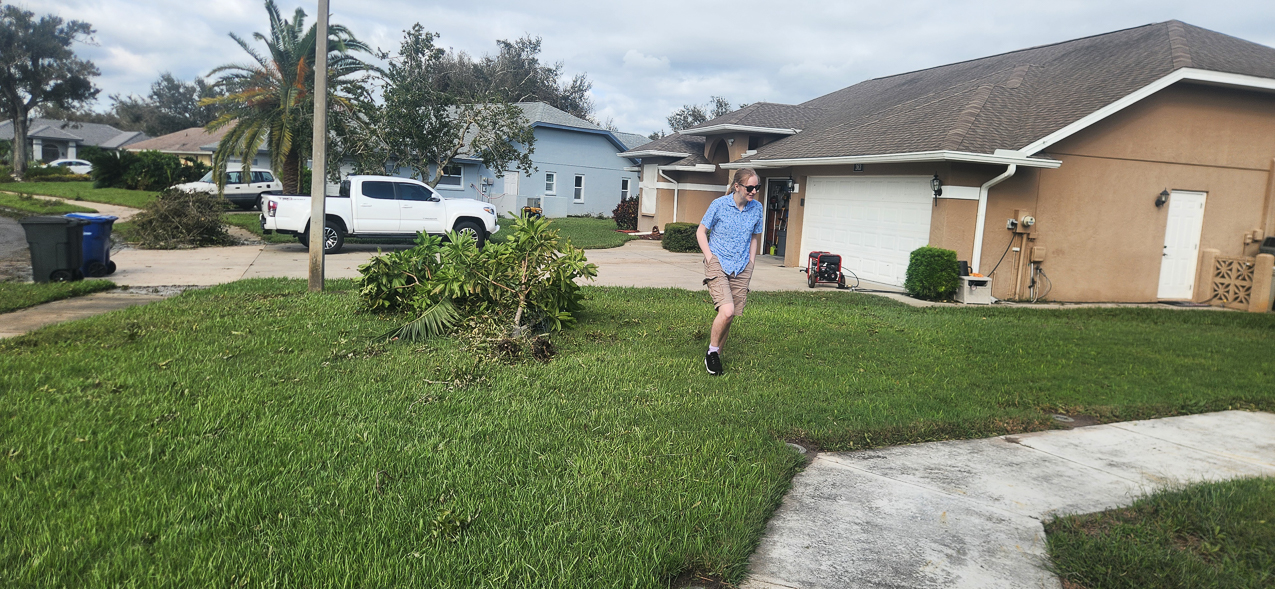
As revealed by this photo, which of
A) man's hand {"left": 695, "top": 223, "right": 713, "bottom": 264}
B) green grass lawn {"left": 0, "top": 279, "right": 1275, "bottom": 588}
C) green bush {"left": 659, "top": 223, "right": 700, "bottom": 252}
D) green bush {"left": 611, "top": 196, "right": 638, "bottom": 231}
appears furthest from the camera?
green bush {"left": 611, "top": 196, "right": 638, "bottom": 231}

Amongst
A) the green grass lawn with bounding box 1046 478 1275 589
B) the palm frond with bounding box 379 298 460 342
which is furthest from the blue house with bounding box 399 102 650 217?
the green grass lawn with bounding box 1046 478 1275 589

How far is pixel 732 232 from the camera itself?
6953 millimetres

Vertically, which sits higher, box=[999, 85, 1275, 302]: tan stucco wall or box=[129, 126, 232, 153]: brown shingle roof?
box=[129, 126, 232, 153]: brown shingle roof

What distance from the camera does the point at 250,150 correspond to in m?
24.6

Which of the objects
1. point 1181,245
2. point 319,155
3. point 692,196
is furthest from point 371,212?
point 1181,245

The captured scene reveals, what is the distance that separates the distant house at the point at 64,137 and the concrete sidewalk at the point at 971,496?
235 ft

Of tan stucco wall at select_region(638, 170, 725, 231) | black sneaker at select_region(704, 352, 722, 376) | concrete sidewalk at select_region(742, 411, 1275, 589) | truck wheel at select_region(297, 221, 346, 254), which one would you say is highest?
tan stucco wall at select_region(638, 170, 725, 231)

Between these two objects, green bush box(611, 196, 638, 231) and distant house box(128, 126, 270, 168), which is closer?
green bush box(611, 196, 638, 231)

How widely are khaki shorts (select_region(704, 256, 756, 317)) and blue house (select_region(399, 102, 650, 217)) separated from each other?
28.5 m

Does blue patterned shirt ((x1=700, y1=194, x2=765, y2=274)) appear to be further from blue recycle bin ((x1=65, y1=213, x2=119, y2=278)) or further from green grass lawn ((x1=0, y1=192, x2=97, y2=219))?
green grass lawn ((x1=0, y1=192, x2=97, y2=219))

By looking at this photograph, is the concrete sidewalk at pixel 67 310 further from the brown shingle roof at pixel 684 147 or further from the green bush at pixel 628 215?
the green bush at pixel 628 215

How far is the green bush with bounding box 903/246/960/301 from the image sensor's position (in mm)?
13438

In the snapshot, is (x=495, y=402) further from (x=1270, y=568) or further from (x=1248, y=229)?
(x=1248, y=229)

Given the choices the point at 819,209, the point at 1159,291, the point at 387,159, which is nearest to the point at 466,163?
the point at 387,159
